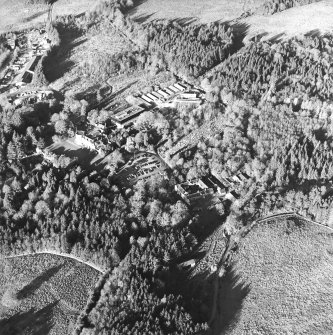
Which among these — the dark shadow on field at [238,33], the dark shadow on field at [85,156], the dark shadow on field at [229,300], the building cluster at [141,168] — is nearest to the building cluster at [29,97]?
the dark shadow on field at [85,156]

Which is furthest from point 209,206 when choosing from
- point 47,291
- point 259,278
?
point 47,291

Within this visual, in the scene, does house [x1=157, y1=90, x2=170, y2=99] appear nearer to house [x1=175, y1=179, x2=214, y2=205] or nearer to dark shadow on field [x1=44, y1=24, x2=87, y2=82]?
dark shadow on field [x1=44, y1=24, x2=87, y2=82]

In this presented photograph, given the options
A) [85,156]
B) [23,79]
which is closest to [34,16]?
[23,79]

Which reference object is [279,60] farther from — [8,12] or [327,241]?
[8,12]

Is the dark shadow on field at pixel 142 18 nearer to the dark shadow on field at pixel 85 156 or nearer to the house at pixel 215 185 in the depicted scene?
the dark shadow on field at pixel 85 156

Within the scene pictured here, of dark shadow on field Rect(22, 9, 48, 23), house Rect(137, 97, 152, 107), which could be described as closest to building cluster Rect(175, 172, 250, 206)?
house Rect(137, 97, 152, 107)
